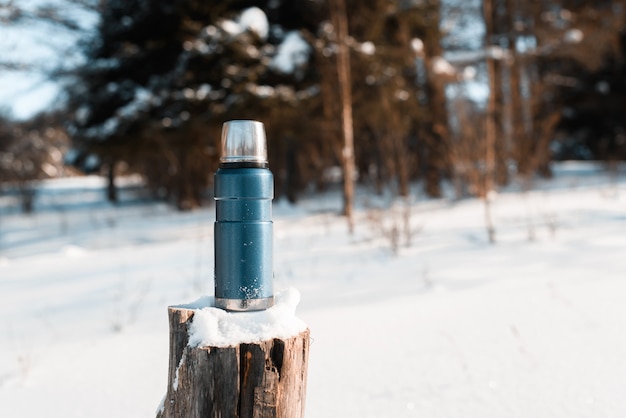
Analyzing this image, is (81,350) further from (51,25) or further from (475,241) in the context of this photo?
(51,25)

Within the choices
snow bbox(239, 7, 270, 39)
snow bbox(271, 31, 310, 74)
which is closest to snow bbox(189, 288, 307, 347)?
snow bbox(239, 7, 270, 39)

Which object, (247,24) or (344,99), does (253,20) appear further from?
(344,99)

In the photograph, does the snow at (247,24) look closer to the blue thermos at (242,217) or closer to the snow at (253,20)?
the snow at (253,20)

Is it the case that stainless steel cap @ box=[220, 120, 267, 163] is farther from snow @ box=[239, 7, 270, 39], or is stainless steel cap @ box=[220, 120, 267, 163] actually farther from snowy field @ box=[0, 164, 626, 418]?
snow @ box=[239, 7, 270, 39]

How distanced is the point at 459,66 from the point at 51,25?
26.4ft

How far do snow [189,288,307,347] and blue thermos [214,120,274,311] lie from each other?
0.04 metres

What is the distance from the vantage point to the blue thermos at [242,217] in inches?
53.4

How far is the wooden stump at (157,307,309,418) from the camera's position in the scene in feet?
4.29

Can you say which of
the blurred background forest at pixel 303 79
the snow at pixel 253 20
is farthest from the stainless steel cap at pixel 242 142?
the snow at pixel 253 20

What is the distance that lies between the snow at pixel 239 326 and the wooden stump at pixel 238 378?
0.05ft

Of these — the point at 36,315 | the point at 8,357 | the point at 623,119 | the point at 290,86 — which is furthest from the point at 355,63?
the point at 623,119

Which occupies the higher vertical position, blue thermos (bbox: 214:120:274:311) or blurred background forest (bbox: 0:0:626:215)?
blurred background forest (bbox: 0:0:626:215)

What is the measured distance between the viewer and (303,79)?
8789 millimetres

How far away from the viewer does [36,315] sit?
3.78 m
